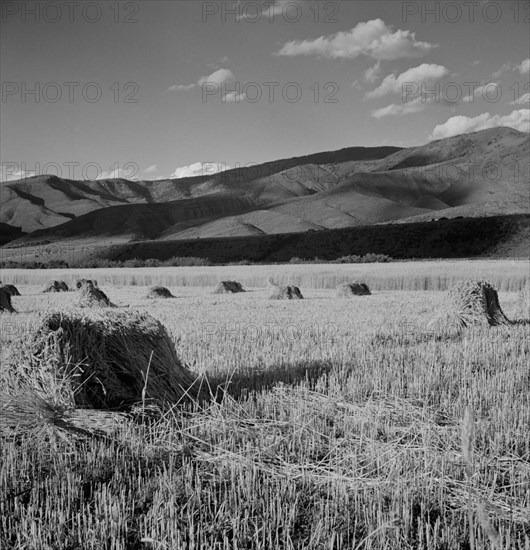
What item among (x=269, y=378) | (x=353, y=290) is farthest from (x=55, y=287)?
(x=269, y=378)

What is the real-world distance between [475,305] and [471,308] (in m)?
0.12

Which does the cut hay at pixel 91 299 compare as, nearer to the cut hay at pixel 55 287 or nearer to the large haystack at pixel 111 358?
the cut hay at pixel 55 287

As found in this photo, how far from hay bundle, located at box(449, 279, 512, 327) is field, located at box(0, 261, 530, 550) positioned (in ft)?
13.0

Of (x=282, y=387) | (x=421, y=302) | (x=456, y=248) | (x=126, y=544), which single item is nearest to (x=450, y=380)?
(x=282, y=387)

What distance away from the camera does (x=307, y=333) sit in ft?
40.2

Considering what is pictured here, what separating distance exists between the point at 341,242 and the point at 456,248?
15.4 metres

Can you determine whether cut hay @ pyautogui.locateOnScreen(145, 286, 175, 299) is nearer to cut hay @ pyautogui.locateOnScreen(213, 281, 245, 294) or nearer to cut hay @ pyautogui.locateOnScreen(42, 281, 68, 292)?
cut hay @ pyautogui.locateOnScreen(213, 281, 245, 294)

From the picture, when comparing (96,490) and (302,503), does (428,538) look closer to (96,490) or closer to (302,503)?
(302,503)

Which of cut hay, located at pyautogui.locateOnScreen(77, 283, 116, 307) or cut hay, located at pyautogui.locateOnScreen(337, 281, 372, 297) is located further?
cut hay, located at pyautogui.locateOnScreen(337, 281, 372, 297)

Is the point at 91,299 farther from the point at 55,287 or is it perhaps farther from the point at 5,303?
the point at 55,287

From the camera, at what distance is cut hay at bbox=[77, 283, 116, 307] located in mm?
18719

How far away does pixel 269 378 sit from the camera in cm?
→ 794

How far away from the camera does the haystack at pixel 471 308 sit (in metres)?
13.4

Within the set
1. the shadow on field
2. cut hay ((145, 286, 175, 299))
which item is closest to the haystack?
the shadow on field
